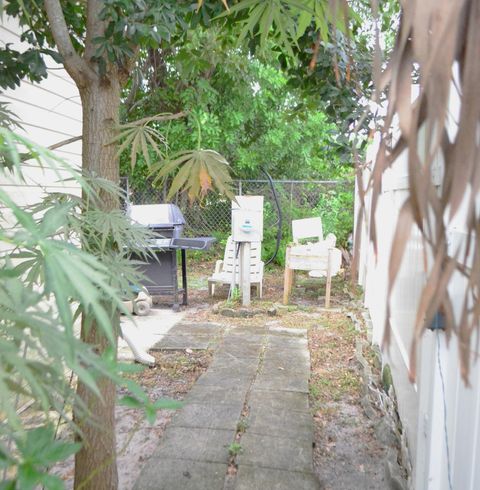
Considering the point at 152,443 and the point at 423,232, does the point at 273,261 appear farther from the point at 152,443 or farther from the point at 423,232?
the point at 423,232

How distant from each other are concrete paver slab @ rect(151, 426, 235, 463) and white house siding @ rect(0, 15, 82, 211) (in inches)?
66.9

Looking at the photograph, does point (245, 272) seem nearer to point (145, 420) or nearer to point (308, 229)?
point (308, 229)

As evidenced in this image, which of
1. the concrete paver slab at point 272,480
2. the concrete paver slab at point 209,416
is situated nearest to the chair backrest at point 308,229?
the concrete paver slab at point 209,416

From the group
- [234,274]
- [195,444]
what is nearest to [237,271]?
[234,274]

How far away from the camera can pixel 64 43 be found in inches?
76.4

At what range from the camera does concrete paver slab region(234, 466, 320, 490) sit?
2.30 m

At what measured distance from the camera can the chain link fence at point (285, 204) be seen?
8.94 m

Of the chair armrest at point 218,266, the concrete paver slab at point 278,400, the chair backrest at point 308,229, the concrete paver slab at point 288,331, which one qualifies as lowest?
the concrete paver slab at point 288,331

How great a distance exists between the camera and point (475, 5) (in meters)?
0.40

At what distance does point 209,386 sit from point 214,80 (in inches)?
257

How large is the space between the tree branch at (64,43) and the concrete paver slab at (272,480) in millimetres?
2019

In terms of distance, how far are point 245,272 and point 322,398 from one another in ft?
9.44

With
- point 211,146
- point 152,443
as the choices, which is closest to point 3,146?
point 152,443

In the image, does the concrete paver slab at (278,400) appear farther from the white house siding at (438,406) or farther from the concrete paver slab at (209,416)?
the white house siding at (438,406)
